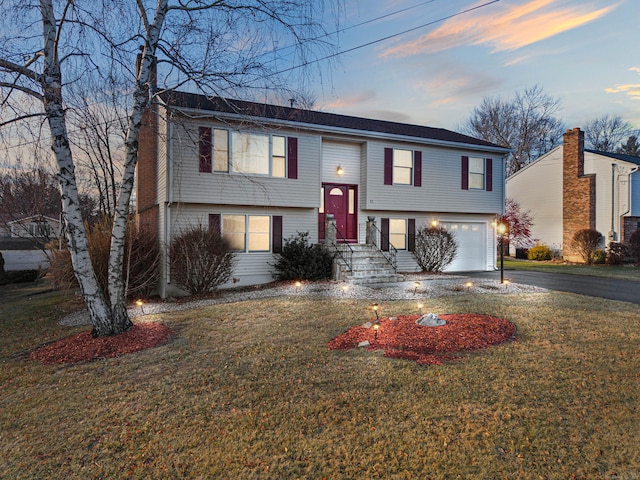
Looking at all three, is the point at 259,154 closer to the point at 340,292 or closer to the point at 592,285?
the point at 340,292

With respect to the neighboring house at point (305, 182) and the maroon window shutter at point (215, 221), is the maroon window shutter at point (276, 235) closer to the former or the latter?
the neighboring house at point (305, 182)

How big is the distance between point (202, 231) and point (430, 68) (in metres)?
9.86

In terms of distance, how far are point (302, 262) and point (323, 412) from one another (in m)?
8.71

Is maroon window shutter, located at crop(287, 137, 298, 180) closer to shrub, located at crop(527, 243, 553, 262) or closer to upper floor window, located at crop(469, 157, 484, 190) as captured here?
upper floor window, located at crop(469, 157, 484, 190)

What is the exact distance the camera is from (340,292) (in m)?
10.0

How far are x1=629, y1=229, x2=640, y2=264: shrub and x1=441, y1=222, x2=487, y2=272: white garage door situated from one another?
8996mm

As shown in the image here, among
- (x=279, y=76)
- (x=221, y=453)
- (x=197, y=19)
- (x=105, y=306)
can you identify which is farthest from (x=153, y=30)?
(x=221, y=453)

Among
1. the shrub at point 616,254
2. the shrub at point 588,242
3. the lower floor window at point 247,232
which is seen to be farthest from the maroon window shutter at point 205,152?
the shrub at point 616,254

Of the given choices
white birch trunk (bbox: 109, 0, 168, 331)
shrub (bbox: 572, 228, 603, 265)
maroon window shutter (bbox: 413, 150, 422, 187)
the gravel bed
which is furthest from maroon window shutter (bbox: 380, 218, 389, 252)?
shrub (bbox: 572, 228, 603, 265)

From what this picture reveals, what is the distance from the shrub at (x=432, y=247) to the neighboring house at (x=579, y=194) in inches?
426

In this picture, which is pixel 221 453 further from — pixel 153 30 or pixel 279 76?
pixel 153 30

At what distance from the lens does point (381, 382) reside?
4055mm

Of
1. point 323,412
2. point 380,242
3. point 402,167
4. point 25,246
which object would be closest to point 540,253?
point 402,167

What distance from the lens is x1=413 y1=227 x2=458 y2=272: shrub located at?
48.1 feet
